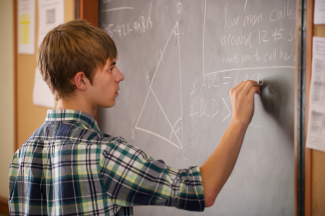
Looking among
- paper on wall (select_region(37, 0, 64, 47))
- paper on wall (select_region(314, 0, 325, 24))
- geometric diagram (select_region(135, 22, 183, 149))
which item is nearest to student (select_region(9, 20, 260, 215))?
paper on wall (select_region(314, 0, 325, 24))

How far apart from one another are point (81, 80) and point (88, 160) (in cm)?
25

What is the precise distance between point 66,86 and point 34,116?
1495mm

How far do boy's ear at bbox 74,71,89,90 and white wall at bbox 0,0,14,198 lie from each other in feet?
5.91

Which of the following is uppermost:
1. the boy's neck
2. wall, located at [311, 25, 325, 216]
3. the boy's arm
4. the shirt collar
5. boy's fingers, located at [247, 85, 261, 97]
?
boy's fingers, located at [247, 85, 261, 97]

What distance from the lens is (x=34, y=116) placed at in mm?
2229

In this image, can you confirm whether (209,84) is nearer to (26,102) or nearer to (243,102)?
(243,102)

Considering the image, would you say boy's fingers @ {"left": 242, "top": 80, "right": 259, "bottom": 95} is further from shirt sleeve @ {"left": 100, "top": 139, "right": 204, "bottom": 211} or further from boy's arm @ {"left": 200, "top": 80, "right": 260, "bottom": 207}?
shirt sleeve @ {"left": 100, "top": 139, "right": 204, "bottom": 211}

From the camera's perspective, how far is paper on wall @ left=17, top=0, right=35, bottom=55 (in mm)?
2201

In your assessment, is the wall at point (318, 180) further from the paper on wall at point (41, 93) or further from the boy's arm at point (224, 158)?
the paper on wall at point (41, 93)

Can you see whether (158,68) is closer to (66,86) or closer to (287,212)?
(66,86)

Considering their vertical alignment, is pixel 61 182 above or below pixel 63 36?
below

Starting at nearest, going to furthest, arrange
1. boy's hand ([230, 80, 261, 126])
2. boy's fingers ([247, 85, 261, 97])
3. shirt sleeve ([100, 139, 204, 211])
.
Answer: shirt sleeve ([100, 139, 204, 211]), boy's hand ([230, 80, 261, 126]), boy's fingers ([247, 85, 261, 97])

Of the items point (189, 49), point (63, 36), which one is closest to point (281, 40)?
point (189, 49)

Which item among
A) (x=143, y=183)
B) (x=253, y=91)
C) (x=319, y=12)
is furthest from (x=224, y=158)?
(x=319, y=12)
